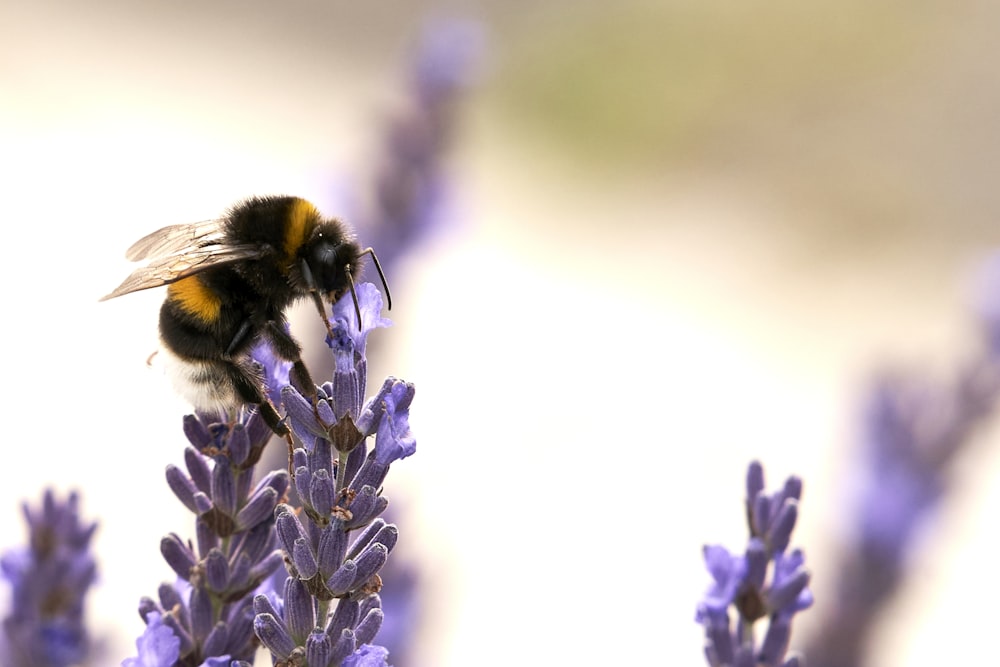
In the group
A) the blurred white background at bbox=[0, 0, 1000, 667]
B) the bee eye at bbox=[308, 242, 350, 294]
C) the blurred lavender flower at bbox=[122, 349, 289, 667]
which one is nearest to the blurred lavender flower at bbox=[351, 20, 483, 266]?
the blurred white background at bbox=[0, 0, 1000, 667]

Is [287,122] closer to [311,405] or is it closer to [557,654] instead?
[557,654]

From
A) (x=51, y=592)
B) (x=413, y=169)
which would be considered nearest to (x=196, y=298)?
(x=51, y=592)

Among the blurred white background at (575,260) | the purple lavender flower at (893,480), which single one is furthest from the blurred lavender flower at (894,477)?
the blurred white background at (575,260)

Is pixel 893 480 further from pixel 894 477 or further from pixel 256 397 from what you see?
pixel 256 397

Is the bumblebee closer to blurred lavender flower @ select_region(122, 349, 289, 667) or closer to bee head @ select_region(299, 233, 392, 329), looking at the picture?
bee head @ select_region(299, 233, 392, 329)

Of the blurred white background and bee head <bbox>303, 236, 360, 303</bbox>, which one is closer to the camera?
bee head <bbox>303, 236, 360, 303</bbox>

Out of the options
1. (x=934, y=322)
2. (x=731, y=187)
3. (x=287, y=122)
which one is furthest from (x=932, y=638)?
(x=287, y=122)

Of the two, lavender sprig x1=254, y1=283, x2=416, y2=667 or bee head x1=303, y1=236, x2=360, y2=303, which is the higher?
bee head x1=303, y1=236, x2=360, y2=303
